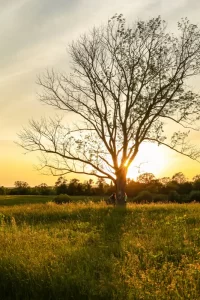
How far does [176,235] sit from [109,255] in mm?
2185

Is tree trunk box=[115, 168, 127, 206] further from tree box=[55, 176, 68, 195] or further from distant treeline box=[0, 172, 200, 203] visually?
tree box=[55, 176, 68, 195]

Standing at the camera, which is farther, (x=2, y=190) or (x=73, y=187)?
(x=2, y=190)

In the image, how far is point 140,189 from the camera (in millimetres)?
63812

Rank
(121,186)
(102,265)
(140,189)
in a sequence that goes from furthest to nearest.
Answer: (140,189), (121,186), (102,265)

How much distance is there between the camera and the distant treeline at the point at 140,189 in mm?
45366

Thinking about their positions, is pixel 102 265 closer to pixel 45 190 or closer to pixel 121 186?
pixel 121 186

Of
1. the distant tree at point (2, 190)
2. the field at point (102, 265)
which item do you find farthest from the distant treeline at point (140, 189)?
the field at point (102, 265)

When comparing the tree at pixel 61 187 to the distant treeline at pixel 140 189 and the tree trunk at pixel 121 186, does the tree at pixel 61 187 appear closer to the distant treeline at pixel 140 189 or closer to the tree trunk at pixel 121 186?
the distant treeline at pixel 140 189

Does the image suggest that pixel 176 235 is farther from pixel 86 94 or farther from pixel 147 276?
pixel 86 94

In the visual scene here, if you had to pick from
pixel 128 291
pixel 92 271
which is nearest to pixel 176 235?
pixel 92 271

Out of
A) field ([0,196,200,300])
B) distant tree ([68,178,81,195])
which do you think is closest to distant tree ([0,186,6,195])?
distant tree ([68,178,81,195])

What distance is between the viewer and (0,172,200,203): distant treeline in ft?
149

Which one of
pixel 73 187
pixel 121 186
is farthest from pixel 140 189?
pixel 121 186

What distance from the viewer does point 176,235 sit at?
363 inches
